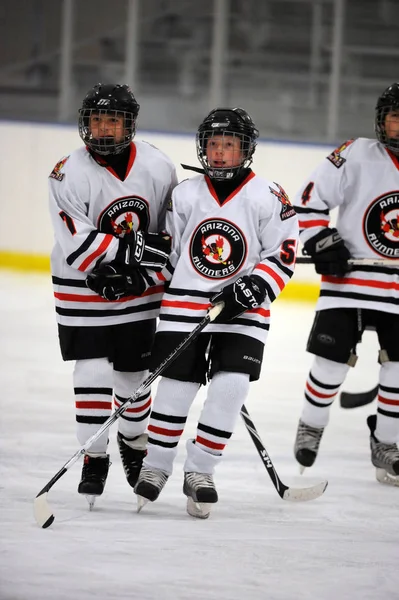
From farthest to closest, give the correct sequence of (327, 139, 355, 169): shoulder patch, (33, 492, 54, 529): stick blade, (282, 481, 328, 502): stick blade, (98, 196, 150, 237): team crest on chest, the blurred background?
the blurred background
(327, 139, 355, 169): shoulder patch
(282, 481, 328, 502): stick blade
(98, 196, 150, 237): team crest on chest
(33, 492, 54, 529): stick blade

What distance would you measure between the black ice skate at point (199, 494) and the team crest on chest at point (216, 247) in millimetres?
521

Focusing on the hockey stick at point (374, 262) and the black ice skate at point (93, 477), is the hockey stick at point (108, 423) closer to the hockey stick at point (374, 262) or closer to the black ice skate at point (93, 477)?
the black ice skate at point (93, 477)

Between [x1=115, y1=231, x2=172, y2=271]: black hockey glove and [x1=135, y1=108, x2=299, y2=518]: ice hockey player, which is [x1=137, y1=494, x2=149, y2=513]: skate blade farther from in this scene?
[x1=115, y1=231, x2=172, y2=271]: black hockey glove

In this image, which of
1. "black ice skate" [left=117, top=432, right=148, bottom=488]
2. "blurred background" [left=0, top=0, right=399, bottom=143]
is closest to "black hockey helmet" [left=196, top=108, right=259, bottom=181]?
"black ice skate" [left=117, top=432, right=148, bottom=488]

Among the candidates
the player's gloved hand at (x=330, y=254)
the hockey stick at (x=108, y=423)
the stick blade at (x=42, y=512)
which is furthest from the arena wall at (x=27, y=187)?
the stick blade at (x=42, y=512)

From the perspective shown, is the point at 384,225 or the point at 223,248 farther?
the point at 384,225

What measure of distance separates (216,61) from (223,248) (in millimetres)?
4662

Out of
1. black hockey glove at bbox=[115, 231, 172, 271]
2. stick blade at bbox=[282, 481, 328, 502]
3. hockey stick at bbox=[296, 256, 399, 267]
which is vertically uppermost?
black hockey glove at bbox=[115, 231, 172, 271]

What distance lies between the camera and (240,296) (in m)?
2.70

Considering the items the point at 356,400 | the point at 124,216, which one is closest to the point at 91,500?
the point at 124,216

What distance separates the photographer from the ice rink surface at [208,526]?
2.25 meters

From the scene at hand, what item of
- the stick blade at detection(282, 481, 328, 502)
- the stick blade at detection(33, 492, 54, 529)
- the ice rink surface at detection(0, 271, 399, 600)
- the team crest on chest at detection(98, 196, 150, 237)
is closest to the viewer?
the ice rink surface at detection(0, 271, 399, 600)

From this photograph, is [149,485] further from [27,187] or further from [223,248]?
[27,187]

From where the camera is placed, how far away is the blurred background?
7.18 m
